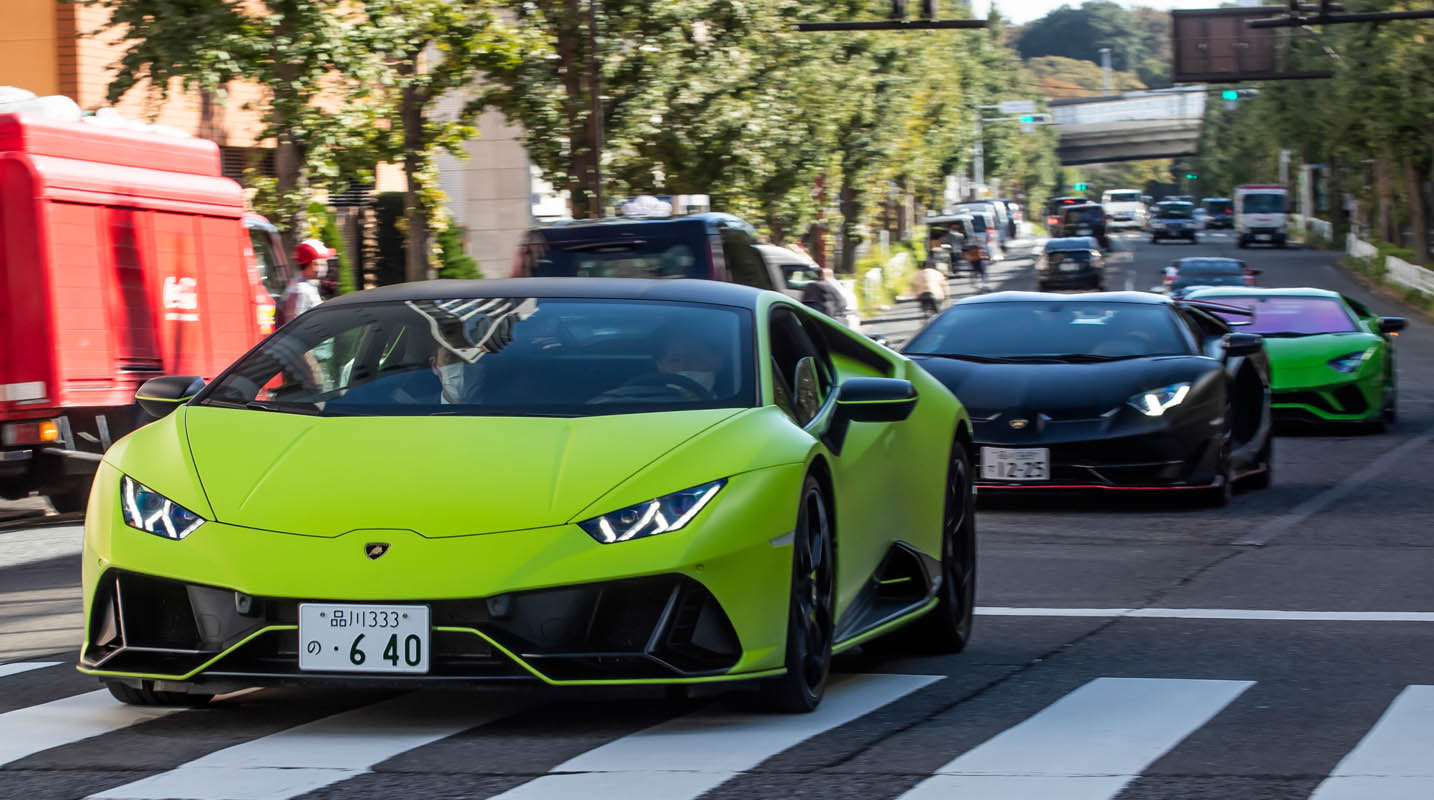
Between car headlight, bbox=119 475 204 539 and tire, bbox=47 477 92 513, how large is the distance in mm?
8452

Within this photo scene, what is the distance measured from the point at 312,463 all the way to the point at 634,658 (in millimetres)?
1003

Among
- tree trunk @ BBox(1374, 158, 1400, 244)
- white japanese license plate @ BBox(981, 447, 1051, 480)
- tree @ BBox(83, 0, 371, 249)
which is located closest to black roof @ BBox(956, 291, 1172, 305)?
white japanese license plate @ BBox(981, 447, 1051, 480)

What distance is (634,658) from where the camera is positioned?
5.32m

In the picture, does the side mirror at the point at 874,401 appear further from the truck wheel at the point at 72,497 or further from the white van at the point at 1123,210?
the white van at the point at 1123,210

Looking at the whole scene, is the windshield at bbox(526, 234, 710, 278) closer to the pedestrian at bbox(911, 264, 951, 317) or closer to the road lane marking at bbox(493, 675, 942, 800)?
the road lane marking at bbox(493, 675, 942, 800)

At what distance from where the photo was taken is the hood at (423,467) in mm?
5332

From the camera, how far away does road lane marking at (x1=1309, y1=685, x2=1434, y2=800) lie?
4.81 m

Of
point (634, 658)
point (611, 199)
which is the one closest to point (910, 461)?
point (634, 658)

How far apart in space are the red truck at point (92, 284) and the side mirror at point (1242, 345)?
23.5 ft

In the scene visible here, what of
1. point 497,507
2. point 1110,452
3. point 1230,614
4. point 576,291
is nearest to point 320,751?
point 497,507

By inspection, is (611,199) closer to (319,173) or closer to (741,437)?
(319,173)

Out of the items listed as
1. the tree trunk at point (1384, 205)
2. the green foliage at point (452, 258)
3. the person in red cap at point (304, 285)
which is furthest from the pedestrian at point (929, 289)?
the tree trunk at point (1384, 205)

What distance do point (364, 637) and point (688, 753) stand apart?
84 cm

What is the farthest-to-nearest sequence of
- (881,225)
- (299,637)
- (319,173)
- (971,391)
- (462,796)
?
(881,225) → (319,173) → (971,391) → (299,637) → (462,796)
